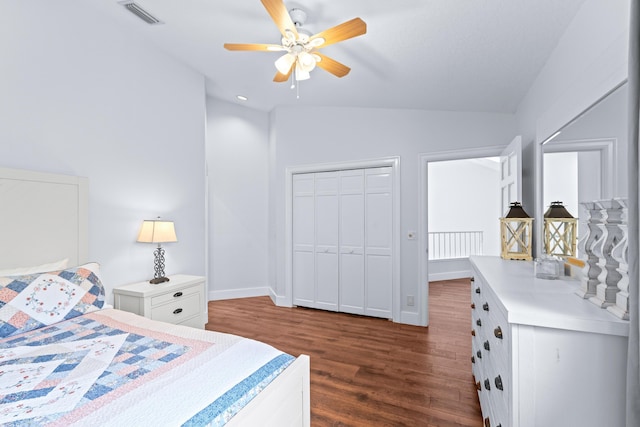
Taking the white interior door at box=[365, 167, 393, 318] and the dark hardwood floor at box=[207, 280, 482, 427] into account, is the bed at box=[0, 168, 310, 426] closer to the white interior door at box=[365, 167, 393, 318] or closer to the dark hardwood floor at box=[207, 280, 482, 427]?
the dark hardwood floor at box=[207, 280, 482, 427]

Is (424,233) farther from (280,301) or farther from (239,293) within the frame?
(239,293)

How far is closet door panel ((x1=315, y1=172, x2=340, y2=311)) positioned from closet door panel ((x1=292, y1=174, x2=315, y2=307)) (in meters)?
0.08

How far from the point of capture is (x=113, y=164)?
2662 mm

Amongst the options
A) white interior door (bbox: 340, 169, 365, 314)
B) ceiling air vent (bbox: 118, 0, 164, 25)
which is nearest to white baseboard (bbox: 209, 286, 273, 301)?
white interior door (bbox: 340, 169, 365, 314)

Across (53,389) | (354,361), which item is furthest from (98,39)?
(354,361)

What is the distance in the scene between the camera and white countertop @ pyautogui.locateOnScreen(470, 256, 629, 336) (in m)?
1.01

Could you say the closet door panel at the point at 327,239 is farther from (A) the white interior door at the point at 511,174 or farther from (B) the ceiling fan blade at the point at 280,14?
(B) the ceiling fan blade at the point at 280,14

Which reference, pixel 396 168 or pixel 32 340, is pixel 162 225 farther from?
pixel 396 168

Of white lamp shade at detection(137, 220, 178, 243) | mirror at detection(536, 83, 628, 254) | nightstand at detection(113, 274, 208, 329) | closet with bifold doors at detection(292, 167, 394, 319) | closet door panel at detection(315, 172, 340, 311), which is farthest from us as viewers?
closet door panel at detection(315, 172, 340, 311)

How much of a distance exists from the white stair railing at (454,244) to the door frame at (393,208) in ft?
10.7

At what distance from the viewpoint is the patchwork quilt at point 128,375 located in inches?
37.1

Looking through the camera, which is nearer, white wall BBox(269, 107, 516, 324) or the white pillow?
the white pillow

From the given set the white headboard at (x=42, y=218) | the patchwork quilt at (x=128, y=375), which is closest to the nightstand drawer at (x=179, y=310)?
the white headboard at (x=42, y=218)

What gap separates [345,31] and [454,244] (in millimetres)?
6183
